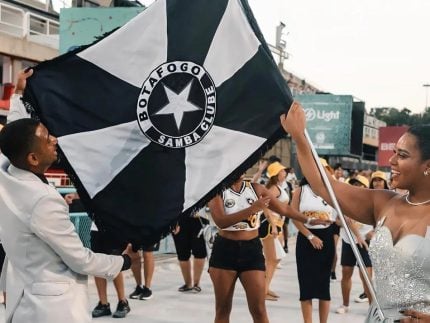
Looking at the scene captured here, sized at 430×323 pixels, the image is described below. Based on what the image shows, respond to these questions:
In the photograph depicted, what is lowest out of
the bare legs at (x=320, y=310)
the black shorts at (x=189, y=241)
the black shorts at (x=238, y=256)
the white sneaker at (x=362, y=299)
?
the white sneaker at (x=362, y=299)

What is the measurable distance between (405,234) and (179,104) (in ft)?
5.00

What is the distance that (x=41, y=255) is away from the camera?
288 cm

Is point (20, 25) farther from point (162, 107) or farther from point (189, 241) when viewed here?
point (162, 107)

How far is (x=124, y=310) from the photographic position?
6.86 metres

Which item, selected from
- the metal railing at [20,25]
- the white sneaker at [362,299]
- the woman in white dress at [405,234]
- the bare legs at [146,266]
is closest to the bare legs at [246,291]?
the woman in white dress at [405,234]

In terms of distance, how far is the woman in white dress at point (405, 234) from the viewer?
2369 millimetres

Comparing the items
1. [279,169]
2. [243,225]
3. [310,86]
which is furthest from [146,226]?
[310,86]

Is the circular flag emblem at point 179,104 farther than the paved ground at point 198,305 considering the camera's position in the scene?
No

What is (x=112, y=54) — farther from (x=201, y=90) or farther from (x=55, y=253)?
(x=55, y=253)

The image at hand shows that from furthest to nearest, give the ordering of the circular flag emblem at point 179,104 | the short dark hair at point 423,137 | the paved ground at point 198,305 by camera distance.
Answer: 1. the paved ground at point 198,305
2. the circular flag emblem at point 179,104
3. the short dark hair at point 423,137

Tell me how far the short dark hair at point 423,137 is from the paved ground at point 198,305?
188 inches

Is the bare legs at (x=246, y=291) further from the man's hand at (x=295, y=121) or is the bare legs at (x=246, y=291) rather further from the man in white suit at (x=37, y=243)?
the man in white suit at (x=37, y=243)

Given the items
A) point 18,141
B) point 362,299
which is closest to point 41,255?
point 18,141

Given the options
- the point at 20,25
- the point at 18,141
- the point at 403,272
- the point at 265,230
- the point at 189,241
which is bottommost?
the point at 189,241
